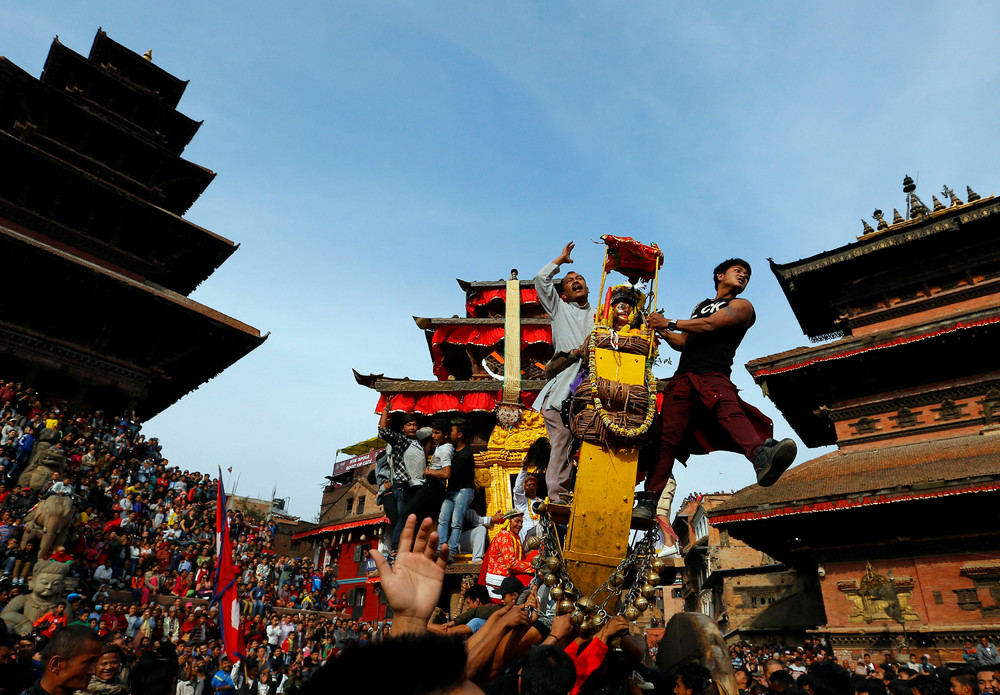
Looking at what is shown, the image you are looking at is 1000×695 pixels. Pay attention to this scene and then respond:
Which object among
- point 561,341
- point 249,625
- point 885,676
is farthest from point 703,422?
point 249,625

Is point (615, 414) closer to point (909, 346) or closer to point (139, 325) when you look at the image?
point (909, 346)

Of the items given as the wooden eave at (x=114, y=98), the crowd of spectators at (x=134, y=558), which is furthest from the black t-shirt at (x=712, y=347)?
the wooden eave at (x=114, y=98)

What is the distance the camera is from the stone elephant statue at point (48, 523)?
11.1 meters

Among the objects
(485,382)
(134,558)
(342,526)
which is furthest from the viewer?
(342,526)

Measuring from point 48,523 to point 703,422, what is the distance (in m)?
12.8

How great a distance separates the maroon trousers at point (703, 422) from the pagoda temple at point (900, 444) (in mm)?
10529

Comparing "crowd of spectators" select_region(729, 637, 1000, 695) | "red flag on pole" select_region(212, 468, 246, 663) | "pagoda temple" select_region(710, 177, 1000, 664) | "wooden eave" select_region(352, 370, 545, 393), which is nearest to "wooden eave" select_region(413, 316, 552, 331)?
"wooden eave" select_region(352, 370, 545, 393)

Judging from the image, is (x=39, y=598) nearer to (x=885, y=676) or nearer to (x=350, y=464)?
(x=885, y=676)

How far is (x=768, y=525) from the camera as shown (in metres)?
14.2

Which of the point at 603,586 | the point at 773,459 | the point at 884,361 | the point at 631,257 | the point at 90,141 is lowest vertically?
the point at 603,586

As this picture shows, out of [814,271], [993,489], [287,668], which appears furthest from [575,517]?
[814,271]

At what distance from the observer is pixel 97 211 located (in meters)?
22.2

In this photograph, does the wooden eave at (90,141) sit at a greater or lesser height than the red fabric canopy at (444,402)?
greater

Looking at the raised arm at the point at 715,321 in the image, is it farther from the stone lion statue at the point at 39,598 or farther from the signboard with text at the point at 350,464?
the signboard with text at the point at 350,464
